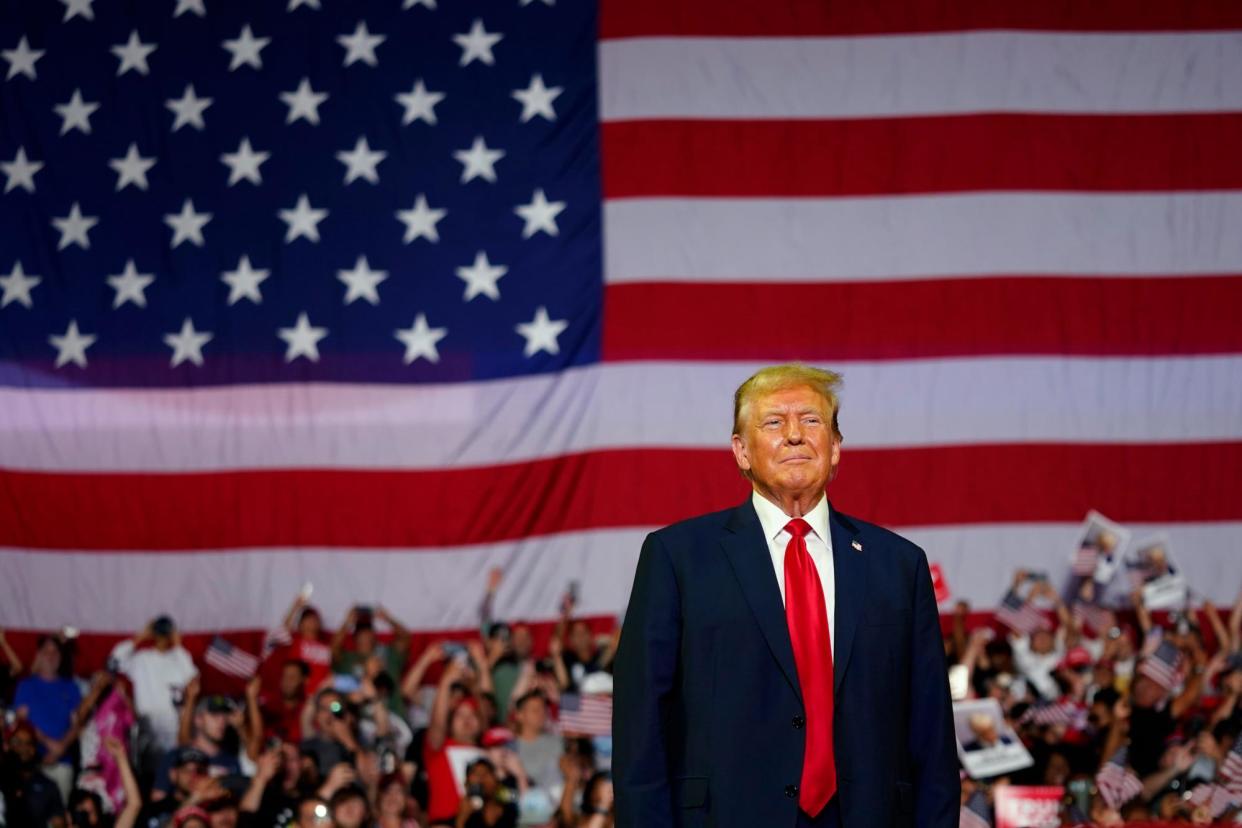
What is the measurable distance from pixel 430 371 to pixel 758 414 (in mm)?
7665

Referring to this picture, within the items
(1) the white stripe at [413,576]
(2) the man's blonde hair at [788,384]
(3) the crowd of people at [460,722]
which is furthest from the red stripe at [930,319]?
(2) the man's blonde hair at [788,384]

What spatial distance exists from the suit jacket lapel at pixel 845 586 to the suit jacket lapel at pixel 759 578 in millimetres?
76

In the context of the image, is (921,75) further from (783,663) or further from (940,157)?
(783,663)

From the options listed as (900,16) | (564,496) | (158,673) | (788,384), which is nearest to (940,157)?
(900,16)

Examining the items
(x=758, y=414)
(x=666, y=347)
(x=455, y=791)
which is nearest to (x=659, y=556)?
(x=758, y=414)

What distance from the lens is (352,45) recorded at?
416 inches

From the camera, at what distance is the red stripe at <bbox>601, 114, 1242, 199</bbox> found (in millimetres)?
10258

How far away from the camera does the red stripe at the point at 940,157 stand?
10.3 meters

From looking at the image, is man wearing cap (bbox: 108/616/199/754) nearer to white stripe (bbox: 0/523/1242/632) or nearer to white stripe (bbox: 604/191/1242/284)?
white stripe (bbox: 0/523/1242/632)

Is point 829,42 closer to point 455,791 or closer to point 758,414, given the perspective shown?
point 455,791

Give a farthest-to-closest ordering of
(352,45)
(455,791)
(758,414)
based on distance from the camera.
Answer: (352,45)
(455,791)
(758,414)

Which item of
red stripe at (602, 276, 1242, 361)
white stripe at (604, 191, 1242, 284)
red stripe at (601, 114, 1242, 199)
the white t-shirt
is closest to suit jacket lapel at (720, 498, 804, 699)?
the white t-shirt

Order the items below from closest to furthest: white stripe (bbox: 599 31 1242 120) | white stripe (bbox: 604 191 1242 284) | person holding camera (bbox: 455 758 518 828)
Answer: person holding camera (bbox: 455 758 518 828) → white stripe (bbox: 604 191 1242 284) → white stripe (bbox: 599 31 1242 120)

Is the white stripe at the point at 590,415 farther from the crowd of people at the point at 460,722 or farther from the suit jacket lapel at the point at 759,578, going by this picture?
the suit jacket lapel at the point at 759,578
